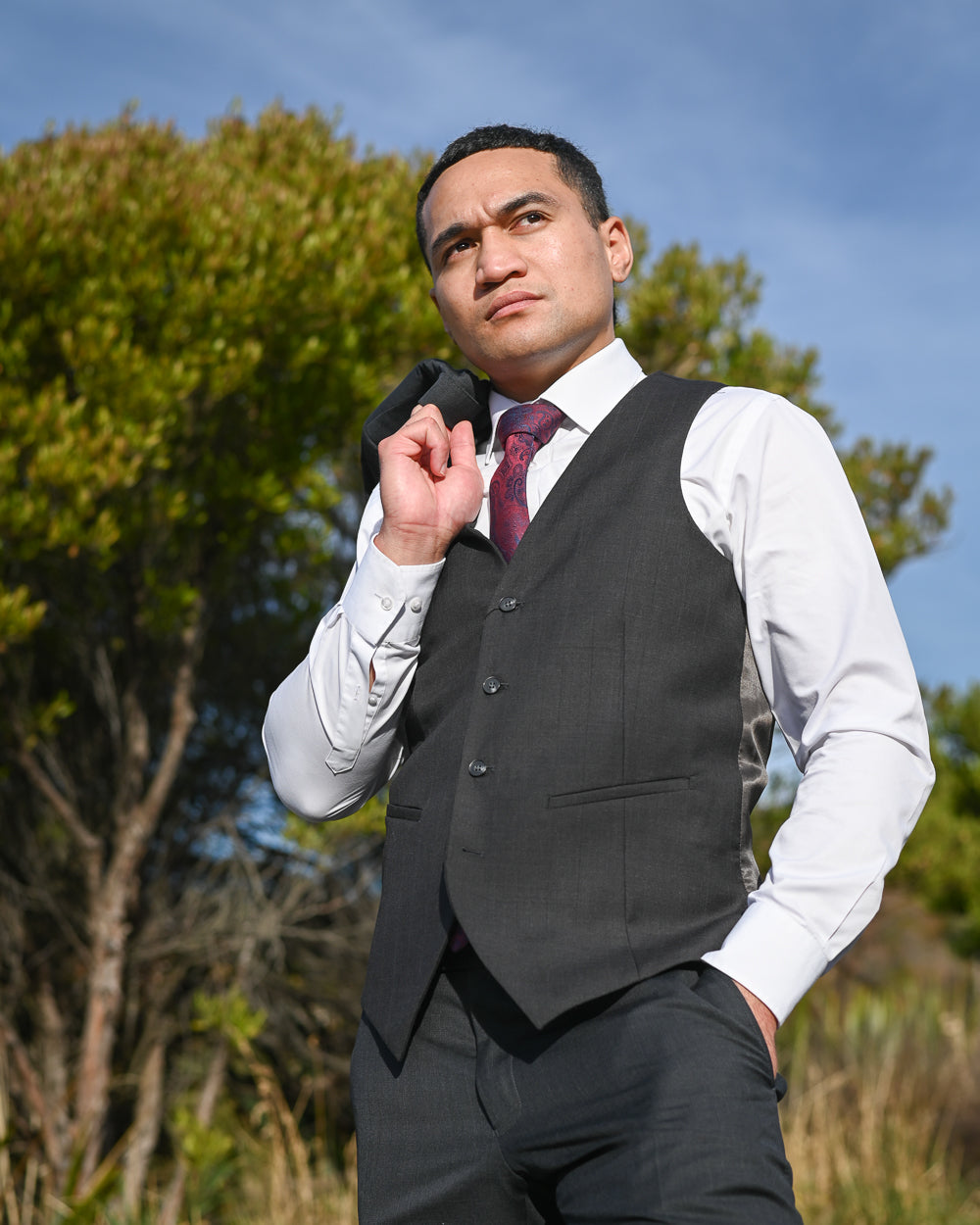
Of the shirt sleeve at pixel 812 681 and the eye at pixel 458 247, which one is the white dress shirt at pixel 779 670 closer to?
the shirt sleeve at pixel 812 681

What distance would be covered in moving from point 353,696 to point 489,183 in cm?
90

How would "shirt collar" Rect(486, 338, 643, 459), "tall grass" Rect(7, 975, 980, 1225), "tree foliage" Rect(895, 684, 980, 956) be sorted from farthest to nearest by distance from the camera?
1. "tree foliage" Rect(895, 684, 980, 956)
2. "tall grass" Rect(7, 975, 980, 1225)
3. "shirt collar" Rect(486, 338, 643, 459)

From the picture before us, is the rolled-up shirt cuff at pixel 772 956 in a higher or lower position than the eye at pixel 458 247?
lower

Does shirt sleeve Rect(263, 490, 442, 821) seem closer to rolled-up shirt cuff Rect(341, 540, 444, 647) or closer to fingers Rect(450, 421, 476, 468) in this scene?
rolled-up shirt cuff Rect(341, 540, 444, 647)

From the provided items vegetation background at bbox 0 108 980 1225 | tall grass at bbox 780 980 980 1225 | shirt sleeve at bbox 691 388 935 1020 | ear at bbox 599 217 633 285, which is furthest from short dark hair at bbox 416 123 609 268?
tall grass at bbox 780 980 980 1225

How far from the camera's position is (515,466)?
6.03ft

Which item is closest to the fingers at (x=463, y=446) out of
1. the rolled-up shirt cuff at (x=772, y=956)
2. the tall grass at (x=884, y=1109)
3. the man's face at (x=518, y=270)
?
the man's face at (x=518, y=270)

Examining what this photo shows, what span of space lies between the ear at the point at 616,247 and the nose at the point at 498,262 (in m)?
0.26

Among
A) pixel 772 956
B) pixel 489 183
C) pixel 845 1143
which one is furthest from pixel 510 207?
pixel 845 1143

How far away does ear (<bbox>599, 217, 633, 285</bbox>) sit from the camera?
208cm

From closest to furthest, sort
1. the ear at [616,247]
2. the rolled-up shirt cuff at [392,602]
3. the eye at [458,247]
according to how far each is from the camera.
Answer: the rolled-up shirt cuff at [392,602] < the eye at [458,247] < the ear at [616,247]

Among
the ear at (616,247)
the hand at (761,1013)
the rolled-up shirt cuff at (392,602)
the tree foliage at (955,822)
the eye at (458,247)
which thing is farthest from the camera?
the tree foliage at (955,822)

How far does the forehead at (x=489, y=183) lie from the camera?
1.92 metres

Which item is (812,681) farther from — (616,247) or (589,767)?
(616,247)
